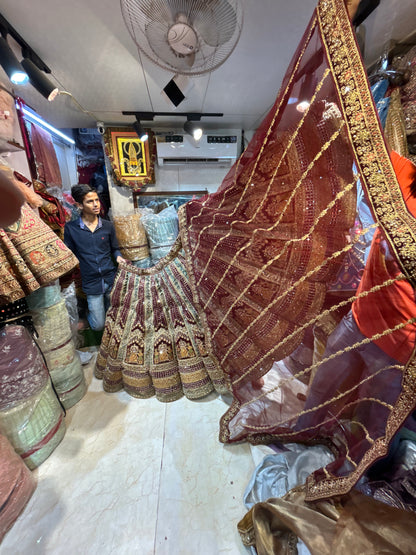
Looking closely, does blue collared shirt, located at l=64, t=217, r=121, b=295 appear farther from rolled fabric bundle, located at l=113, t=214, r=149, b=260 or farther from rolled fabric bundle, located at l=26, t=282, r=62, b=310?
rolled fabric bundle, located at l=26, t=282, r=62, b=310

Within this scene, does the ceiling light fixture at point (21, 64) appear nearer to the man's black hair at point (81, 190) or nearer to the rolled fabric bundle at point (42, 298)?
the man's black hair at point (81, 190)

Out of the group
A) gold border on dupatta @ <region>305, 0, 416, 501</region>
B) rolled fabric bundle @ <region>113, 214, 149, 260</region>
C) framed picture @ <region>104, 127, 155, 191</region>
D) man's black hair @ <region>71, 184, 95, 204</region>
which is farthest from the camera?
framed picture @ <region>104, 127, 155, 191</region>

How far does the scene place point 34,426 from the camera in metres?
0.98

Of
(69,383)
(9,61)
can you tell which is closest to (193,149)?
(9,61)

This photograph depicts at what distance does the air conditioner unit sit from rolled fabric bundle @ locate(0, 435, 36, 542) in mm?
3110

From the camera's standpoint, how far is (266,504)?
0.68 meters

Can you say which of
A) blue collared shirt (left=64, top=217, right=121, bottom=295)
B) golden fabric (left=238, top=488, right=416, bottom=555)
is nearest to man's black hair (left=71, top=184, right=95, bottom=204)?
blue collared shirt (left=64, top=217, right=121, bottom=295)

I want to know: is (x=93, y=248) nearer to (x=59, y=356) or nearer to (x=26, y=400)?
(x=59, y=356)

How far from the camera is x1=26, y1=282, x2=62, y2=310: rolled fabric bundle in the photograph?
3.70ft

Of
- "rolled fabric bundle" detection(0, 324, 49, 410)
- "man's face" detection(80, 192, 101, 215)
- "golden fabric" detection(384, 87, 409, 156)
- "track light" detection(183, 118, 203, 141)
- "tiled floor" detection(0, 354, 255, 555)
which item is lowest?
"tiled floor" detection(0, 354, 255, 555)

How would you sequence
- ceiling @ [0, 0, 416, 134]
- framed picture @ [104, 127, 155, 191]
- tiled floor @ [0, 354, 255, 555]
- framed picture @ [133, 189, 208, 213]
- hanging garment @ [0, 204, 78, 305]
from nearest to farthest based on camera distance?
tiled floor @ [0, 354, 255, 555], hanging garment @ [0, 204, 78, 305], ceiling @ [0, 0, 416, 134], framed picture @ [104, 127, 155, 191], framed picture @ [133, 189, 208, 213]

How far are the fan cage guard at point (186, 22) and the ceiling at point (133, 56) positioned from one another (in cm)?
14

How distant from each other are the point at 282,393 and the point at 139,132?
2969 mm

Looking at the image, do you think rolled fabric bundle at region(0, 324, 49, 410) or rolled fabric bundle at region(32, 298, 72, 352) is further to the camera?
rolled fabric bundle at region(32, 298, 72, 352)
